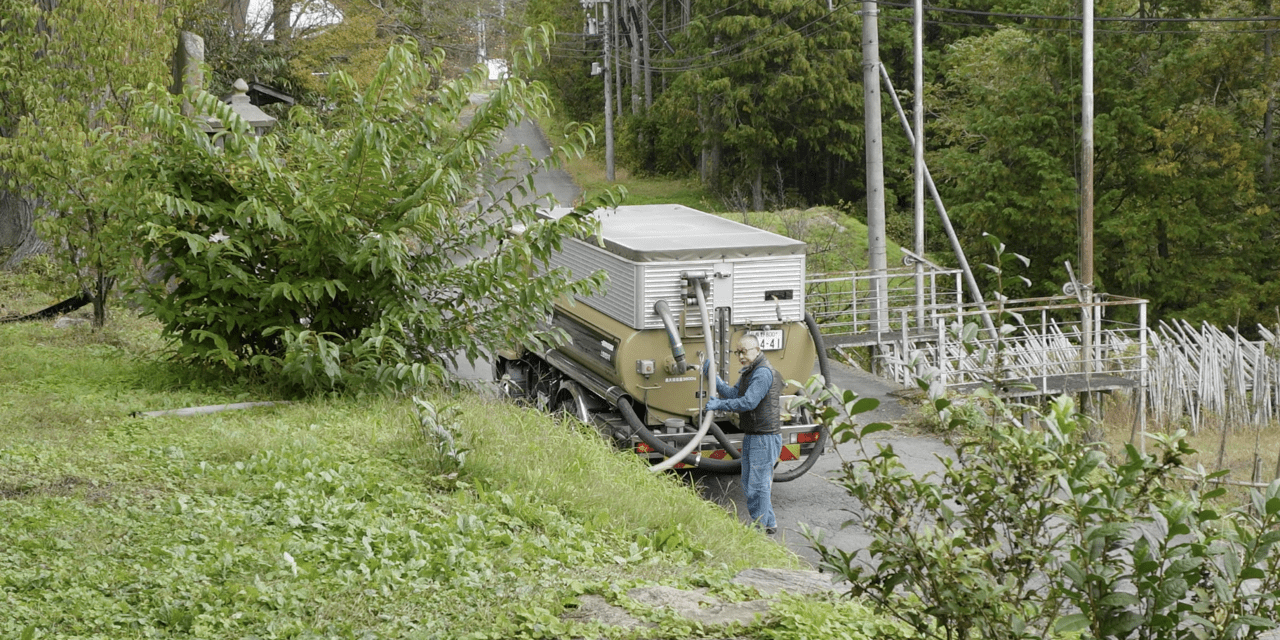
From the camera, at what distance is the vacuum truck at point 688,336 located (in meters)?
11.2

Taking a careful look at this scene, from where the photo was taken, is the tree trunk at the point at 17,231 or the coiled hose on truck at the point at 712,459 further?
the tree trunk at the point at 17,231

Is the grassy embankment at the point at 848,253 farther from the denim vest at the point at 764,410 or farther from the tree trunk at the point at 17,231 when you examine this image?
the tree trunk at the point at 17,231

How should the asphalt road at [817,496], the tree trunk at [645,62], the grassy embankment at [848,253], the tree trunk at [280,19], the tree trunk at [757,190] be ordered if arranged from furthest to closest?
1. the tree trunk at [645,62]
2. the tree trunk at [757,190]
3. the tree trunk at [280,19]
4. the grassy embankment at [848,253]
5. the asphalt road at [817,496]

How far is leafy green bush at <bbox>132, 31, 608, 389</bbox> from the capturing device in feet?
32.0

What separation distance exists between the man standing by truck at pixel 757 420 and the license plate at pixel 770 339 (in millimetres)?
1487

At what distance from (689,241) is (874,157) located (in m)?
8.71

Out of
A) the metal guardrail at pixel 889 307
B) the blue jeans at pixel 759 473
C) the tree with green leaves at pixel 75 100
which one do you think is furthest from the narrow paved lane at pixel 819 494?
the tree with green leaves at pixel 75 100

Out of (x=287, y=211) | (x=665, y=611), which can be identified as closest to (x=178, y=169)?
(x=287, y=211)

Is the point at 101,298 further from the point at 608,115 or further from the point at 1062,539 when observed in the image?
the point at 608,115

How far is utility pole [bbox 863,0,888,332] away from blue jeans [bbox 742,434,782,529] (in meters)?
9.15

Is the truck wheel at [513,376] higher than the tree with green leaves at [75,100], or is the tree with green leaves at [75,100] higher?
the tree with green leaves at [75,100]

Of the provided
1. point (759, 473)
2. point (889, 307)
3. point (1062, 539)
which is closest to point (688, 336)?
point (759, 473)

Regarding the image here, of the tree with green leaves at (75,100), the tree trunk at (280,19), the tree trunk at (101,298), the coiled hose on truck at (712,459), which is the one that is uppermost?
the tree trunk at (280,19)

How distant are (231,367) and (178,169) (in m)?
1.75
